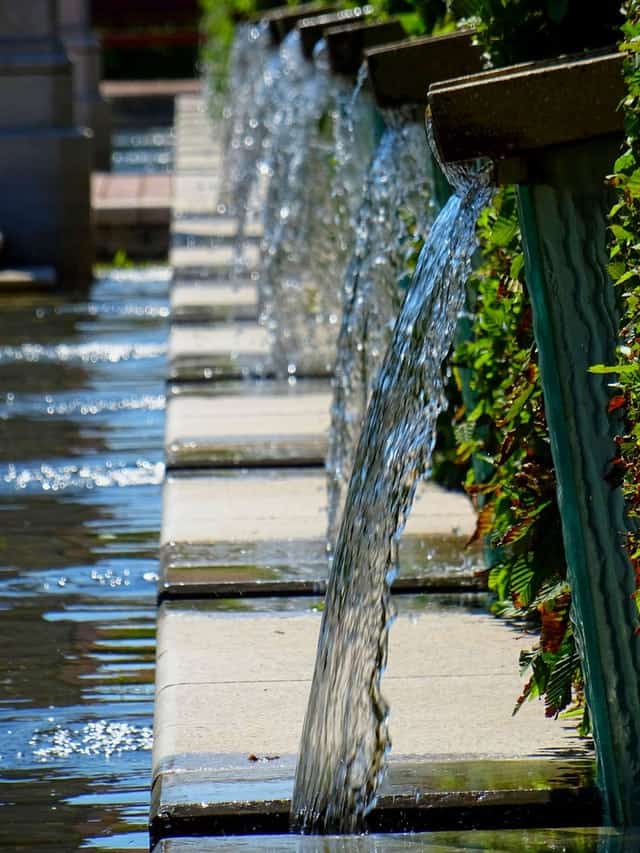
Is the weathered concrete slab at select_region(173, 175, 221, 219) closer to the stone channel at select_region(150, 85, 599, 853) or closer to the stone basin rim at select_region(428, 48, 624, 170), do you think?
the stone channel at select_region(150, 85, 599, 853)

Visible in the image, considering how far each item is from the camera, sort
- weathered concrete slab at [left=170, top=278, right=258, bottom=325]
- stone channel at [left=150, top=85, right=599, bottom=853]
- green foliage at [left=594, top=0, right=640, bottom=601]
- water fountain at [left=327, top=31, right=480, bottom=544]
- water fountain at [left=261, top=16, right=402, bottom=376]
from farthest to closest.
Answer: weathered concrete slab at [left=170, top=278, right=258, bottom=325]
water fountain at [left=261, top=16, right=402, bottom=376]
water fountain at [left=327, top=31, right=480, bottom=544]
stone channel at [left=150, top=85, right=599, bottom=853]
green foliage at [left=594, top=0, right=640, bottom=601]

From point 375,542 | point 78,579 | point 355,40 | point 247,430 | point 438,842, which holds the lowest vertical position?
point 78,579

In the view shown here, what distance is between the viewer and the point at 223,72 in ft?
60.8

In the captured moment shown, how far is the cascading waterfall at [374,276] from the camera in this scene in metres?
5.12

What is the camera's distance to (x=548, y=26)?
140 inches

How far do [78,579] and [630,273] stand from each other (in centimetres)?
267

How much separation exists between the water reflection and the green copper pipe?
0.92 meters

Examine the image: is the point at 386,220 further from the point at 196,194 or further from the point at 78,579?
the point at 196,194

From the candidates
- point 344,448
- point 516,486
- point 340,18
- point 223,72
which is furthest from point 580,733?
point 223,72

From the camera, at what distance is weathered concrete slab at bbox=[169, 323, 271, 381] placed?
7.34 metres

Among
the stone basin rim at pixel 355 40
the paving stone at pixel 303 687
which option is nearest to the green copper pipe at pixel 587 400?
the paving stone at pixel 303 687

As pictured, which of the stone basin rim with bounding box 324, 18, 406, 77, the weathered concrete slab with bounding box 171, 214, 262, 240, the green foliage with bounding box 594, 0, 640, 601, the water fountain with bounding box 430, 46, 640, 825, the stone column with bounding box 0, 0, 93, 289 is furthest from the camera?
the stone column with bounding box 0, 0, 93, 289

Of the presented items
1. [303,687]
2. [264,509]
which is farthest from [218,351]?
[303,687]

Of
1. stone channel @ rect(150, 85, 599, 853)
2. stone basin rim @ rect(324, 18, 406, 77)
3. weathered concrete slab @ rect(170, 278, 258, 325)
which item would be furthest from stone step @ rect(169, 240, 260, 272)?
stone basin rim @ rect(324, 18, 406, 77)
